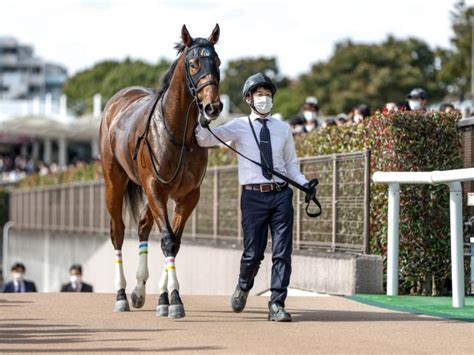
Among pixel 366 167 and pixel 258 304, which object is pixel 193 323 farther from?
pixel 366 167

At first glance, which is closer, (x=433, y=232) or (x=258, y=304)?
(x=258, y=304)

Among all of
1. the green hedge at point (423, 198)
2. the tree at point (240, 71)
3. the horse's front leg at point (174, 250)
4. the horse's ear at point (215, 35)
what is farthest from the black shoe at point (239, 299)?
the tree at point (240, 71)

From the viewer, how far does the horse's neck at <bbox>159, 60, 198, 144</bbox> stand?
34.4ft

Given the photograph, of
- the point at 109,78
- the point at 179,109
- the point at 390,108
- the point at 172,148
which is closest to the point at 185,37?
the point at 179,109

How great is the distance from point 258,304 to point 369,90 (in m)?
69.0

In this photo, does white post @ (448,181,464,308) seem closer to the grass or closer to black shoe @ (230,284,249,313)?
the grass

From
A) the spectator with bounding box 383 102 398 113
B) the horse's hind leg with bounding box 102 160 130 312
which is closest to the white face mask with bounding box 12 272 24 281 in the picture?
the spectator with bounding box 383 102 398 113

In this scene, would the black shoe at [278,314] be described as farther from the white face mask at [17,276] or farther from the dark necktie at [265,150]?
the white face mask at [17,276]

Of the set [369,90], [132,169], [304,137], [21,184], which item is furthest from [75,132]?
[132,169]

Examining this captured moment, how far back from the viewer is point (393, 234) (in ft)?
41.2

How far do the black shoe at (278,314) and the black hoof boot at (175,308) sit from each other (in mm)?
743

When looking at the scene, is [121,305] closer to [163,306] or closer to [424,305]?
[163,306]

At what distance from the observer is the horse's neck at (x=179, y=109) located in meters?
10.5

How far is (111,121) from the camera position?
12.8m
